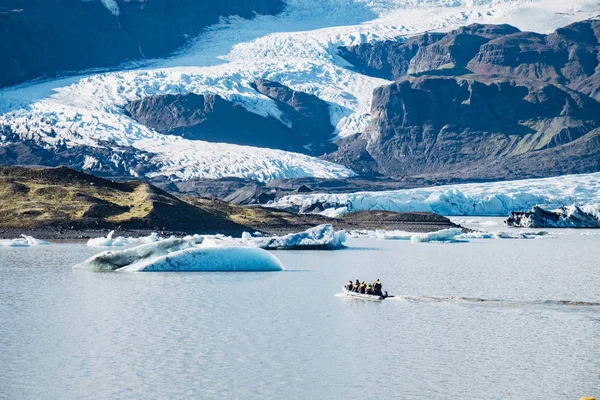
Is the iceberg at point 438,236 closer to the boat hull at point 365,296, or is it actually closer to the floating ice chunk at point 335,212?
the floating ice chunk at point 335,212

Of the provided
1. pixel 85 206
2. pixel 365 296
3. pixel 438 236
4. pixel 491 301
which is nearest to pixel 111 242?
pixel 85 206

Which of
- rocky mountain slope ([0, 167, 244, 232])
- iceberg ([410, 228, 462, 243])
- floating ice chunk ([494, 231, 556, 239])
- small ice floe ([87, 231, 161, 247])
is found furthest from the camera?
floating ice chunk ([494, 231, 556, 239])

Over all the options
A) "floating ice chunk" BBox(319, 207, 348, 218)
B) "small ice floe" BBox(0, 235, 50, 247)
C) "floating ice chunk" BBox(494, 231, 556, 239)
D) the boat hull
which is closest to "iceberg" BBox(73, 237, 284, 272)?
the boat hull

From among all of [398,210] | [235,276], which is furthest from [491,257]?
[398,210]

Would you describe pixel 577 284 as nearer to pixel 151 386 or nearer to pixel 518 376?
pixel 518 376

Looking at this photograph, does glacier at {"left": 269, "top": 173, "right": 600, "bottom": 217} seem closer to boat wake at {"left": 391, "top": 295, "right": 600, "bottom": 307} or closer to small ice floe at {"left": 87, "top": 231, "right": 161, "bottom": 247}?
small ice floe at {"left": 87, "top": 231, "right": 161, "bottom": 247}

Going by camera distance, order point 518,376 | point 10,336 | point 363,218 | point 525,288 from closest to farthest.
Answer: point 518,376 → point 10,336 → point 525,288 → point 363,218

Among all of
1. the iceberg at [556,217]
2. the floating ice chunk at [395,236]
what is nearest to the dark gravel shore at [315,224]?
the floating ice chunk at [395,236]
